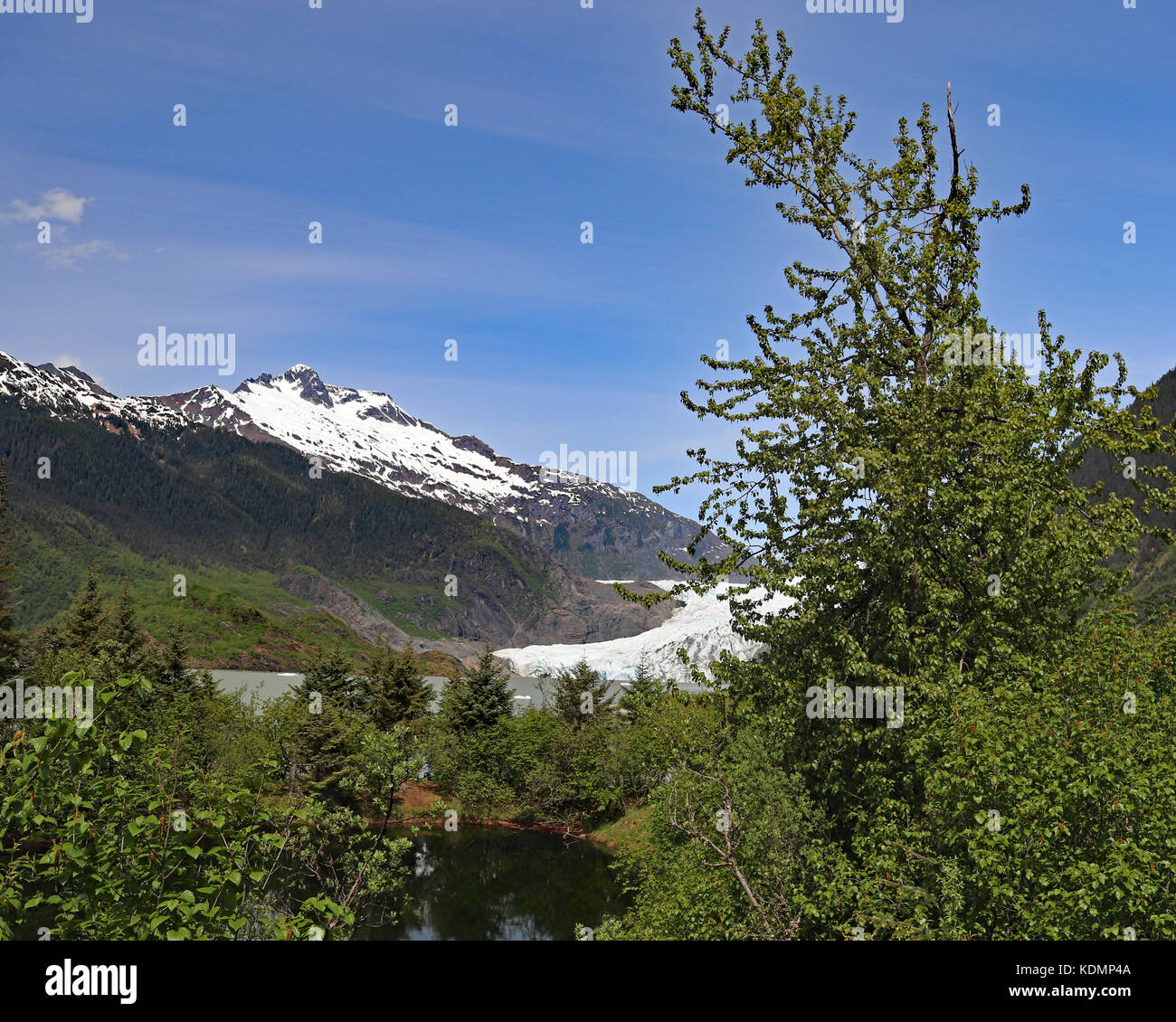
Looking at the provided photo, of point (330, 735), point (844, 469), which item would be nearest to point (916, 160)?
point (844, 469)

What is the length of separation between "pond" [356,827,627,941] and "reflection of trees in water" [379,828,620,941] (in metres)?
0.05

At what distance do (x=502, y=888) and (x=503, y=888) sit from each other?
7cm

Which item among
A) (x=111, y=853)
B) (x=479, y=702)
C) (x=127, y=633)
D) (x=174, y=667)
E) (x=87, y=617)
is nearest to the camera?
(x=111, y=853)

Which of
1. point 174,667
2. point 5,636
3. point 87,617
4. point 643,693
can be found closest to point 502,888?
point 643,693

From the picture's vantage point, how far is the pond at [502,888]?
4753 centimetres

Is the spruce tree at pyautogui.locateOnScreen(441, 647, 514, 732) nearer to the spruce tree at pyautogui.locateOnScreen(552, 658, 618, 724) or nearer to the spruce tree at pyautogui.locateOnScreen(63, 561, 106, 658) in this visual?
the spruce tree at pyautogui.locateOnScreen(552, 658, 618, 724)

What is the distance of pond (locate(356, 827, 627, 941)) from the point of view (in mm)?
47531

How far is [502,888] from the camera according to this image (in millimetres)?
55656

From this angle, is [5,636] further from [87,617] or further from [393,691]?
[393,691]

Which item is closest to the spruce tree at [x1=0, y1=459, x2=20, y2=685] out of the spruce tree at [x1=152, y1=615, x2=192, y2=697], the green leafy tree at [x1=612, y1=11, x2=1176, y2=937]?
the spruce tree at [x1=152, y1=615, x2=192, y2=697]

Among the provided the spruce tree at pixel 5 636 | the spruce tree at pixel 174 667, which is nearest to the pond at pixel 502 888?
the spruce tree at pixel 174 667

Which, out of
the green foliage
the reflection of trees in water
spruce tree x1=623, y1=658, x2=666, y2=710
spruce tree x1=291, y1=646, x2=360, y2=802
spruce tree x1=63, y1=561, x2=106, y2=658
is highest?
spruce tree x1=63, y1=561, x2=106, y2=658

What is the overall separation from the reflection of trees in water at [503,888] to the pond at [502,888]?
0.17ft

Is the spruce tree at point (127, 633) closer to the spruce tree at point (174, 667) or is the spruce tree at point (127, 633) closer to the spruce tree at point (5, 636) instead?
the spruce tree at point (174, 667)
